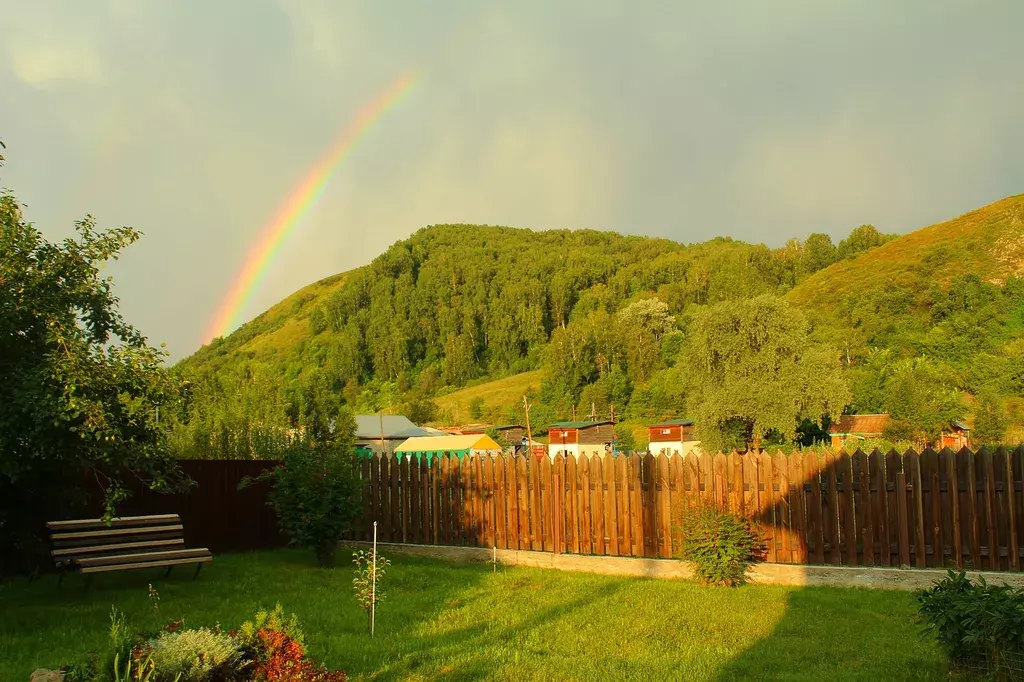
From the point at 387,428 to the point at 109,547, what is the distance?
69.9 m

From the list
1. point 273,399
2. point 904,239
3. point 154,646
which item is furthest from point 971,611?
point 904,239

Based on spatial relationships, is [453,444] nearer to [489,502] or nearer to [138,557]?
[489,502]

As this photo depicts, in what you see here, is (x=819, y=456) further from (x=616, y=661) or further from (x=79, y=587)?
(x=79, y=587)

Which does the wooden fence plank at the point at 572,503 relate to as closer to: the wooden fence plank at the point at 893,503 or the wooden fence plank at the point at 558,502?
the wooden fence plank at the point at 558,502

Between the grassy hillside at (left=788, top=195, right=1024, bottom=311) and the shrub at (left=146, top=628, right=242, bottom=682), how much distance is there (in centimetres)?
10178

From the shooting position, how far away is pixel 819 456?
34.9ft

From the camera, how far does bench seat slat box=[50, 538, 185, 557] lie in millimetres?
9754

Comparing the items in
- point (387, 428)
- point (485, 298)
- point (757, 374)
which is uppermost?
point (485, 298)

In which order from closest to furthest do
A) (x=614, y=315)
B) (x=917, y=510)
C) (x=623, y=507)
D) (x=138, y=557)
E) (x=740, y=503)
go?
(x=917, y=510) → (x=138, y=557) → (x=740, y=503) → (x=623, y=507) → (x=614, y=315)

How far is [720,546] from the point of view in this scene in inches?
403

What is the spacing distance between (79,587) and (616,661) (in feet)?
25.1

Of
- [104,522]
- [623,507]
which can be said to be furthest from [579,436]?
[104,522]

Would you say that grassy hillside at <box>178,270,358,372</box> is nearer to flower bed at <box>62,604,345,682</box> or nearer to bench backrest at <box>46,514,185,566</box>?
bench backrest at <box>46,514,185,566</box>

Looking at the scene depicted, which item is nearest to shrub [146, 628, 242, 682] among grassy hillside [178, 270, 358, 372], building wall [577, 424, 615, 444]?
building wall [577, 424, 615, 444]
